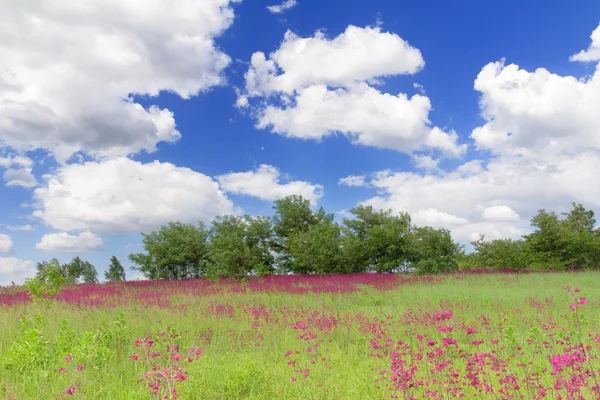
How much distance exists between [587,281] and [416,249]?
9.72 m

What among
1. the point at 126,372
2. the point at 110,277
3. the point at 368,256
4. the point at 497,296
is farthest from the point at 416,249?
the point at 110,277

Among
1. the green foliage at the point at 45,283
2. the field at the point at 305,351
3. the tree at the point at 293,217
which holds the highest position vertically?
the tree at the point at 293,217

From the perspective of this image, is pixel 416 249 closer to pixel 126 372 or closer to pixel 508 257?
pixel 508 257

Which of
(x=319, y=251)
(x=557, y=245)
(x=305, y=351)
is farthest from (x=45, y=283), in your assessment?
(x=557, y=245)

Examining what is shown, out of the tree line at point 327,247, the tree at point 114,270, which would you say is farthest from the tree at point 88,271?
the tree line at point 327,247

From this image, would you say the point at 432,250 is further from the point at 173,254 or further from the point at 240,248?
the point at 173,254

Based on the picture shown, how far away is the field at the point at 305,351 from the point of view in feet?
12.8

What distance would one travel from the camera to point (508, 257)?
32500 millimetres

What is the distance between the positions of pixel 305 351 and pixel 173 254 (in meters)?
27.2

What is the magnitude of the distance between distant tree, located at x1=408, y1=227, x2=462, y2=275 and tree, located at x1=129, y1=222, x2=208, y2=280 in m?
16.7

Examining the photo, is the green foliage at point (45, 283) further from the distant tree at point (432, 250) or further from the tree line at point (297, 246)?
the distant tree at point (432, 250)

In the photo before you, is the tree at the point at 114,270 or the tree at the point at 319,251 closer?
the tree at the point at 319,251

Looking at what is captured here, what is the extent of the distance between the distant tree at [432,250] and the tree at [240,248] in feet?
34.7

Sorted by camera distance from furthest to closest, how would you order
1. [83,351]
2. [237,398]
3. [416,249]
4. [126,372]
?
[416,249]
[126,372]
[83,351]
[237,398]
